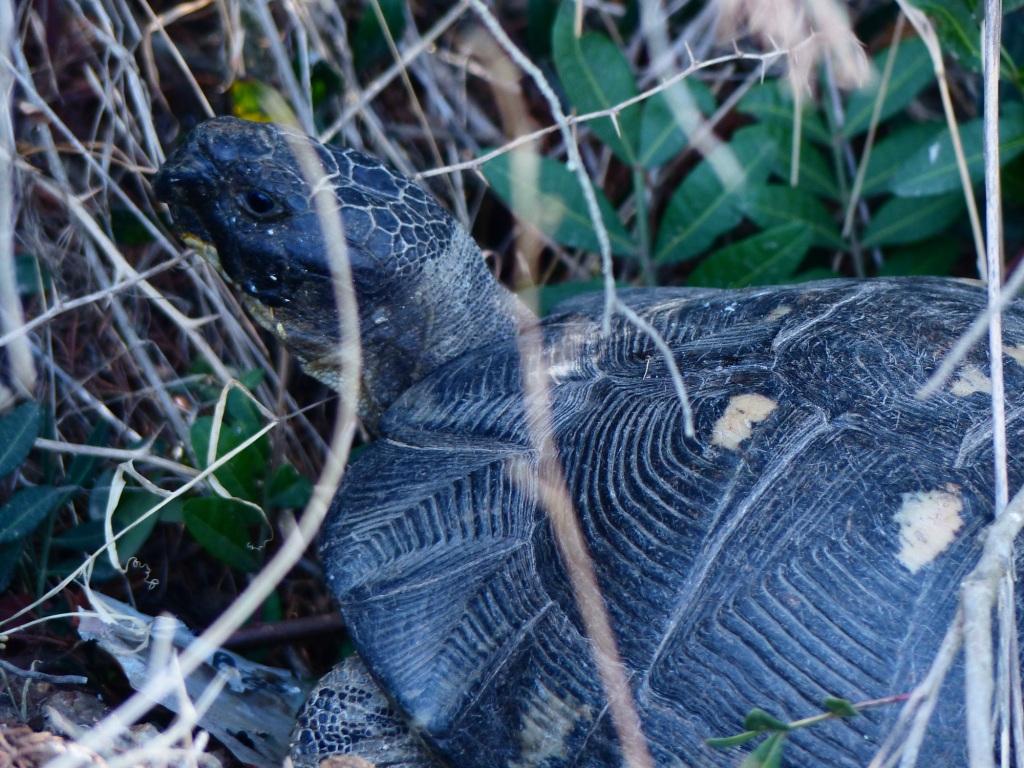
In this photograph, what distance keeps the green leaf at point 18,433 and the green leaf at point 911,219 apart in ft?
6.91

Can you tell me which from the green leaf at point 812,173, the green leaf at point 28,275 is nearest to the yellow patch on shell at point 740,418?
the green leaf at point 812,173

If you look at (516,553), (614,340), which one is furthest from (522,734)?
(614,340)

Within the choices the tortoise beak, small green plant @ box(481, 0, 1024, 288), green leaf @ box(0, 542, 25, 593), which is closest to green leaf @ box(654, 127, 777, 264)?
small green plant @ box(481, 0, 1024, 288)

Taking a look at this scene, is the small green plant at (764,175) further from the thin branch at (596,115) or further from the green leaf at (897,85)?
the thin branch at (596,115)

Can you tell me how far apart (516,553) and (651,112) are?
4.68 feet

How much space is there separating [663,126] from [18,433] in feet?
5.68

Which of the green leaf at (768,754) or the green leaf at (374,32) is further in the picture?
the green leaf at (374,32)

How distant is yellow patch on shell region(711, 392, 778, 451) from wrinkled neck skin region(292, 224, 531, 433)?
0.77 meters

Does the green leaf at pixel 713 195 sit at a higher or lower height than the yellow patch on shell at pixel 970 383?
higher

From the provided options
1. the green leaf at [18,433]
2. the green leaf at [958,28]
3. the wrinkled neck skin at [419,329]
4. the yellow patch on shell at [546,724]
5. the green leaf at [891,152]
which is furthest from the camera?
the green leaf at [891,152]

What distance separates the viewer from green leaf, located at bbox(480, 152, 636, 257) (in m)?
2.62

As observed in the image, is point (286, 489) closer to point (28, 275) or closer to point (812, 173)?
point (28, 275)

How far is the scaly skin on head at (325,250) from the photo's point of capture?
2.05 m

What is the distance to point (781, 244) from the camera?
2584mm
